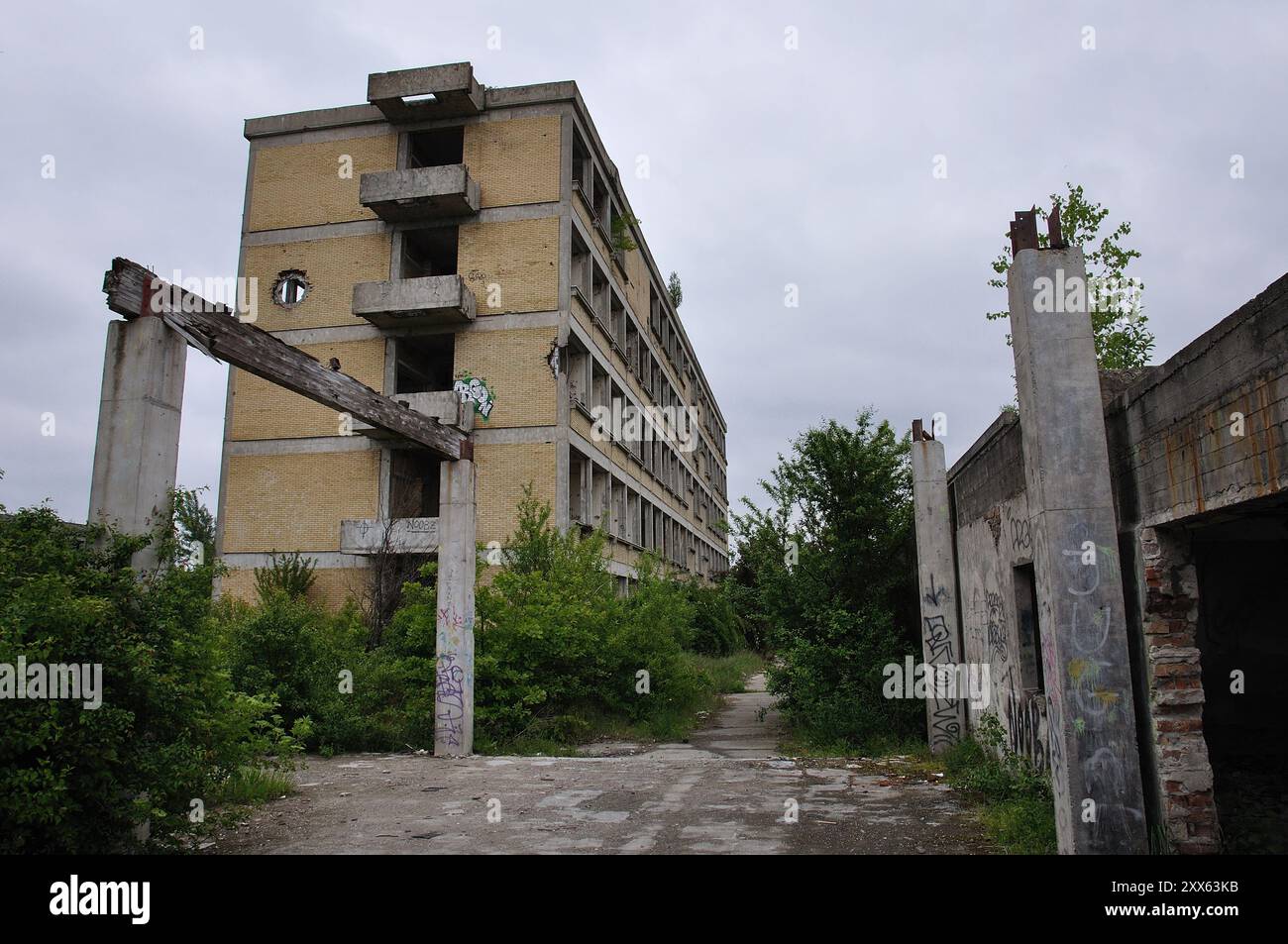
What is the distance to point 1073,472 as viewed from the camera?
5.19 m

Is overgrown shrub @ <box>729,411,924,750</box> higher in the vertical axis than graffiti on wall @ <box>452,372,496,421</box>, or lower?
lower

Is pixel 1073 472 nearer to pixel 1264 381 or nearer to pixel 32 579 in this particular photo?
pixel 1264 381

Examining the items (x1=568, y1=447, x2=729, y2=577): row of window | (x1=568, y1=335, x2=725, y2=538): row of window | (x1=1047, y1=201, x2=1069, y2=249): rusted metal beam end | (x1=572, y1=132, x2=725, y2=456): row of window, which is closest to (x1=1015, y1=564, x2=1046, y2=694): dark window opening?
(x1=1047, y1=201, x2=1069, y2=249): rusted metal beam end

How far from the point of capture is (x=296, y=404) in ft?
69.2

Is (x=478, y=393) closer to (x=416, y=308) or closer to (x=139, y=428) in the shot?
(x=416, y=308)

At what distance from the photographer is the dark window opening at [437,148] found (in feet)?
72.2

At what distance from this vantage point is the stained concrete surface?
235 inches

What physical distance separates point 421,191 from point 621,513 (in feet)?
35.4

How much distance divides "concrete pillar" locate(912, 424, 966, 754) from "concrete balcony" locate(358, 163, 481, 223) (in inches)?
547

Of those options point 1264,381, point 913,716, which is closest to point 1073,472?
point 1264,381

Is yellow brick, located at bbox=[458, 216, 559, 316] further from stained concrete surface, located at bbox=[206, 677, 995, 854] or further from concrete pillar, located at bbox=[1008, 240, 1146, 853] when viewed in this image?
concrete pillar, located at bbox=[1008, 240, 1146, 853]

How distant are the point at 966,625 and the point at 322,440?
53.3ft

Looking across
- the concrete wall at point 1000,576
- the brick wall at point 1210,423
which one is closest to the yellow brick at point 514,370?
the concrete wall at point 1000,576
